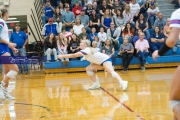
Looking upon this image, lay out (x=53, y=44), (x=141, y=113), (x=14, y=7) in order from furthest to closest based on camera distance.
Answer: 1. (x=14, y=7)
2. (x=53, y=44)
3. (x=141, y=113)

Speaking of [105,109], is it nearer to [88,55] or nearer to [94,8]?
[88,55]

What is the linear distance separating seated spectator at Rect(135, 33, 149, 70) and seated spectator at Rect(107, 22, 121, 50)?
92 cm

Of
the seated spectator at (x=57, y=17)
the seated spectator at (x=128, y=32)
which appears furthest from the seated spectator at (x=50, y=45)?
the seated spectator at (x=128, y=32)

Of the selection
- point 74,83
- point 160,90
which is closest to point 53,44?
point 74,83

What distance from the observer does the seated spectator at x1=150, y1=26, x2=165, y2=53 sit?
12699mm

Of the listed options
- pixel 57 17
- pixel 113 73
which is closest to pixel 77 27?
pixel 57 17

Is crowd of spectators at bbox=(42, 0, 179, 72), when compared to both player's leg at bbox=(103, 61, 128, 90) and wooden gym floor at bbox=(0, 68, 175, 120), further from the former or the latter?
player's leg at bbox=(103, 61, 128, 90)

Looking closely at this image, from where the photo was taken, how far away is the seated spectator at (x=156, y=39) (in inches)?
500

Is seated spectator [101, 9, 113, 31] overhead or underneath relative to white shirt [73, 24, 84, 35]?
overhead

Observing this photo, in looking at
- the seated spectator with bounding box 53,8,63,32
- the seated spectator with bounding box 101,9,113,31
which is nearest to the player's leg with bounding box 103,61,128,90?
the seated spectator with bounding box 101,9,113,31

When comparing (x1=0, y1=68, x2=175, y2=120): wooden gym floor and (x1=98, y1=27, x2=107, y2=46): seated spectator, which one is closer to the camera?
(x1=0, y1=68, x2=175, y2=120): wooden gym floor

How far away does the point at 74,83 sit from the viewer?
31.4 feet

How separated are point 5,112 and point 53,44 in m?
6.41

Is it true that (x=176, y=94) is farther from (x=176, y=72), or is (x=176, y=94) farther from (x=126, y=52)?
(x=126, y=52)
